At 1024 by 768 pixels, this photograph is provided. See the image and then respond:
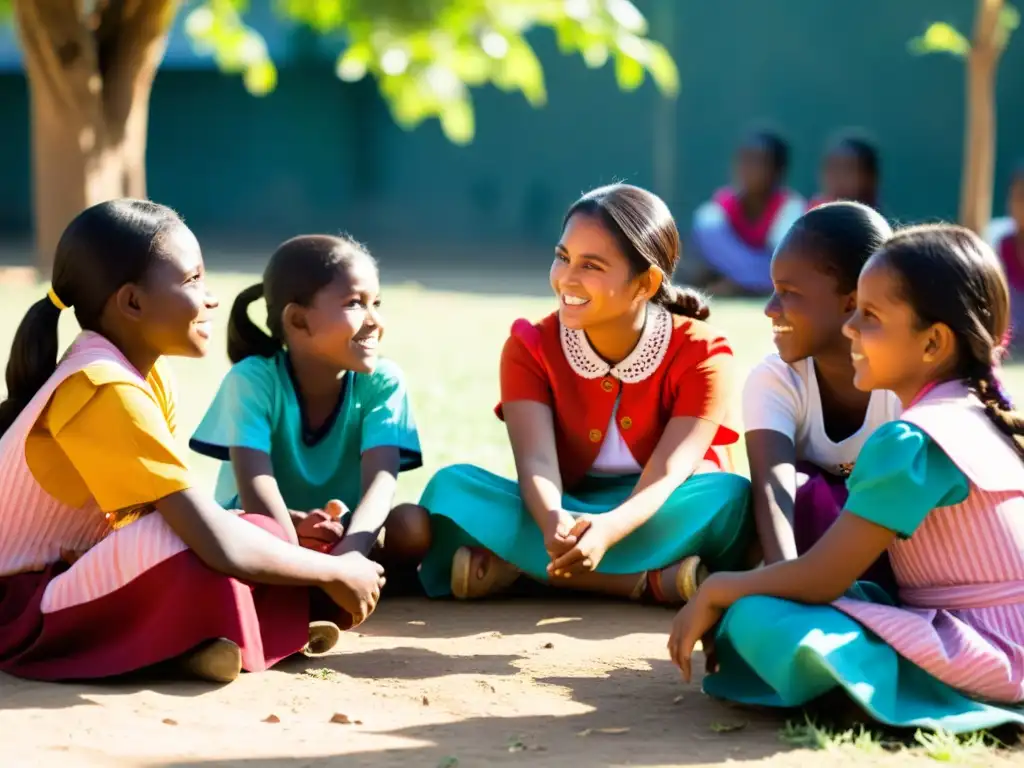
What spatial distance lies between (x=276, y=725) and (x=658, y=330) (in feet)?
5.45

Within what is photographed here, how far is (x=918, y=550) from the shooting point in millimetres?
3072

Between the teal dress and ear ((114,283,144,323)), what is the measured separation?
4.94 feet

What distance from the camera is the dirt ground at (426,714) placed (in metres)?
2.80

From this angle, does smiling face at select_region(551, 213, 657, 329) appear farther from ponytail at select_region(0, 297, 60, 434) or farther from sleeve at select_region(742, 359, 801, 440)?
ponytail at select_region(0, 297, 60, 434)

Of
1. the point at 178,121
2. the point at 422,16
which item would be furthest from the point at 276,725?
the point at 178,121

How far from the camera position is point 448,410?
22.1 feet

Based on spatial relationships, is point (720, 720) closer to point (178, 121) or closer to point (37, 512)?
point (37, 512)

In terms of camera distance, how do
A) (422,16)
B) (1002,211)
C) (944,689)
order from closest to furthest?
(944,689) → (422,16) → (1002,211)

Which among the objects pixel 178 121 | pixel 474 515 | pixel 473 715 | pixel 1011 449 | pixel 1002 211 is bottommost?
pixel 473 715

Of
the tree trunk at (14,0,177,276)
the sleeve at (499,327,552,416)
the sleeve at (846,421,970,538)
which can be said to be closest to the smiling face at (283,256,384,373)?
the sleeve at (499,327,552,416)

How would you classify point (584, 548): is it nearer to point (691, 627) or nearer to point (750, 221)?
point (691, 627)

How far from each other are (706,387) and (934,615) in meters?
1.20

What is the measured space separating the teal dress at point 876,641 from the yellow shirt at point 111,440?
4.11 ft

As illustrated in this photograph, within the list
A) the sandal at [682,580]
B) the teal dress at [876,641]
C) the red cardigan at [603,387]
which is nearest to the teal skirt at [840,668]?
the teal dress at [876,641]
